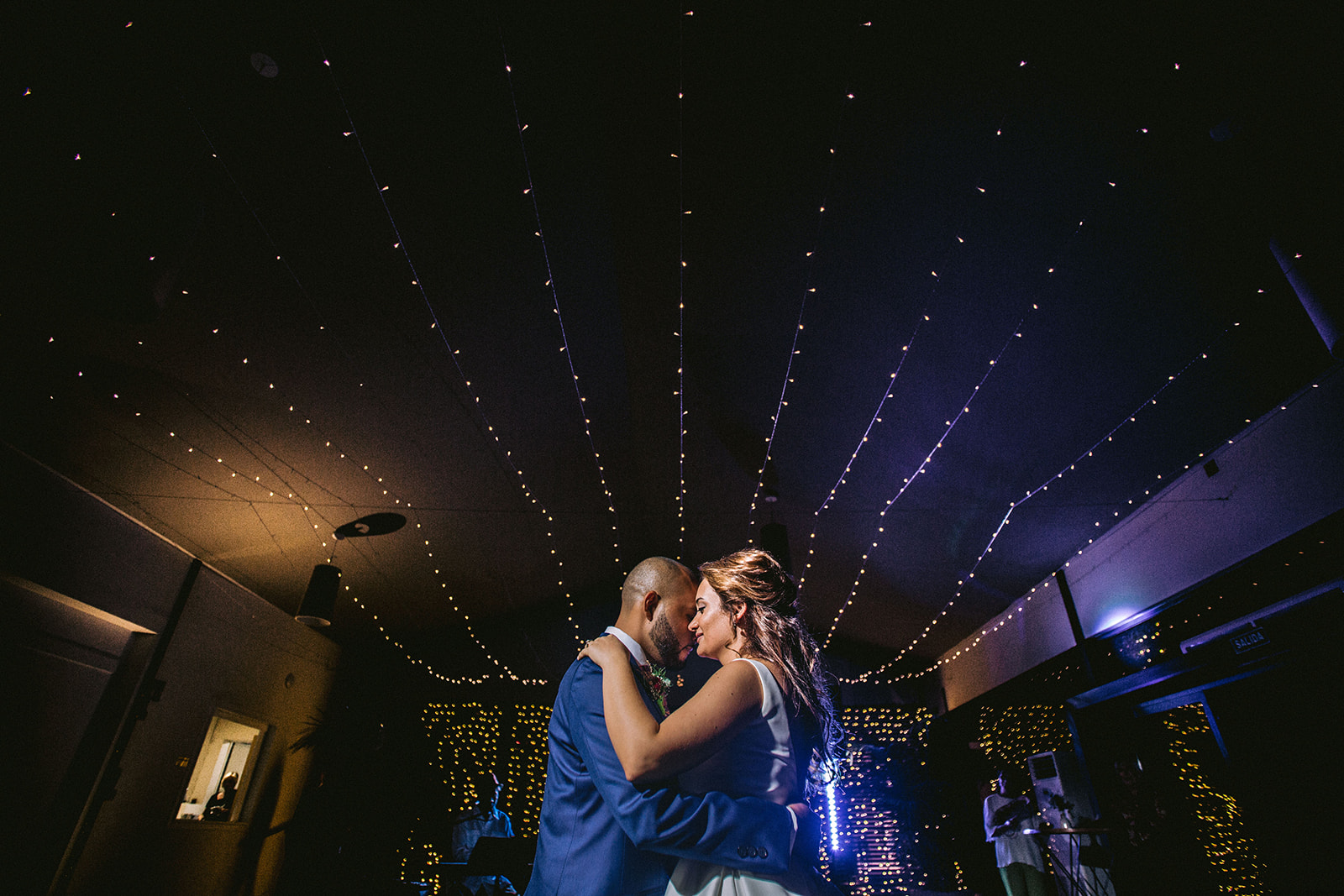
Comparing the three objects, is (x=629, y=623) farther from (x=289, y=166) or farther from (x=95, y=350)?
(x=95, y=350)

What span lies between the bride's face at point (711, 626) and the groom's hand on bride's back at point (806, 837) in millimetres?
323

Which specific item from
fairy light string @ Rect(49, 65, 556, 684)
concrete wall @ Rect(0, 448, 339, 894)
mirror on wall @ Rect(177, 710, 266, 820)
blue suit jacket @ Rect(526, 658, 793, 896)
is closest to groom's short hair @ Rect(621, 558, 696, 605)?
blue suit jacket @ Rect(526, 658, 793, 896)

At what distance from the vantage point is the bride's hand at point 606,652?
1.15 m

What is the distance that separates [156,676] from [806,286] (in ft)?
18.4

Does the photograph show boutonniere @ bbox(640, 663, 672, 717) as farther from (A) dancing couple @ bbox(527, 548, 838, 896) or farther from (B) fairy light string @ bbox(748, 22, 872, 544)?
(B) fairy light string @ bbox(748, 22, 872, 544)

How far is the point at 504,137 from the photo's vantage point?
325 cm

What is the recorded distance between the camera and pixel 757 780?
1089 mm

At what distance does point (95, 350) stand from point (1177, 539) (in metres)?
Answer: 6.43

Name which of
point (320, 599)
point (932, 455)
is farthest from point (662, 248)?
point (320, 599)

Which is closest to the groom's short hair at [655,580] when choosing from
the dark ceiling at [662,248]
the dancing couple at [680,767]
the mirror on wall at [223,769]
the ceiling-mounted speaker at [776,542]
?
the dancing couple at [680,767]

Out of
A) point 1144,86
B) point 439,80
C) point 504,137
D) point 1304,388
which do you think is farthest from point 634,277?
point 1304,388

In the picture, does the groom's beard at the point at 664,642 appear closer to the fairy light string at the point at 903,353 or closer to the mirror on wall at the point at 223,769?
the fairy light string at the point at 903,353

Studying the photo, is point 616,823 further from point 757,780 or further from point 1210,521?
point 1210,521

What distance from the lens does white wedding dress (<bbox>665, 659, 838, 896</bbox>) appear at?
0.98 meters
